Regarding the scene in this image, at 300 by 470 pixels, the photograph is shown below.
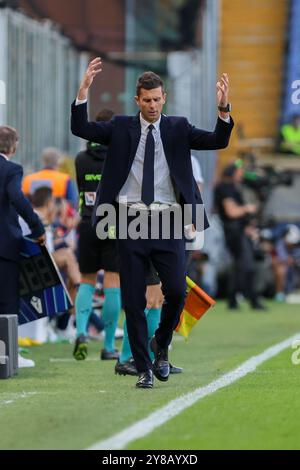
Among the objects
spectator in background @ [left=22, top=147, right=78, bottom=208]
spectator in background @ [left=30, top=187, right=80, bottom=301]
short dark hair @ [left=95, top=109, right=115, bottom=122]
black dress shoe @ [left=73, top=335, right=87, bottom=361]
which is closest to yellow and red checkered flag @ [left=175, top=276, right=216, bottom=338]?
black dress shoe @ [left=73, top=335, right=87, bottom=361]

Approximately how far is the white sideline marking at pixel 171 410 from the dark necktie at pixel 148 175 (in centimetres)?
117

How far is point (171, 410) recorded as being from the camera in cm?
825

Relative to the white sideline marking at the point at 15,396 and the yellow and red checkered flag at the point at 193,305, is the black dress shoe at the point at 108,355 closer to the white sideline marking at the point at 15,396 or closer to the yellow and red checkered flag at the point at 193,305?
the yellow and red checkered flag at the point at 193,305

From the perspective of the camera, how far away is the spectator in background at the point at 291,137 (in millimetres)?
32781

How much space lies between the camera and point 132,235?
31.6ft

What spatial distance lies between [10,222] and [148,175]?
228 centimetres

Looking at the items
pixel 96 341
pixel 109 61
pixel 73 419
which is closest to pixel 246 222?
pixel 109 61

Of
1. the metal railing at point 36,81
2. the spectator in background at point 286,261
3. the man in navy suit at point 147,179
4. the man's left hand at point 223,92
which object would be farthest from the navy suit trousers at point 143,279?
the spectator in background at point 286,261

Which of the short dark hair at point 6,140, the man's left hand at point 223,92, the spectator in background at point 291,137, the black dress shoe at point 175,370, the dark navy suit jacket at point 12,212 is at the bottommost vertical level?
the spectator in background at point 291,137

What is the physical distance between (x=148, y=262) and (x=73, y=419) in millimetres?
2030

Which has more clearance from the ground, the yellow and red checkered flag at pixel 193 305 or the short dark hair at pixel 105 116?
the short dark hair at pixel 105 116

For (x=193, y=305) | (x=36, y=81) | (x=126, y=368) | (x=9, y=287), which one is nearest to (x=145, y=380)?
(x=126, y=368)

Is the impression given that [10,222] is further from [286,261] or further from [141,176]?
[286,261]
